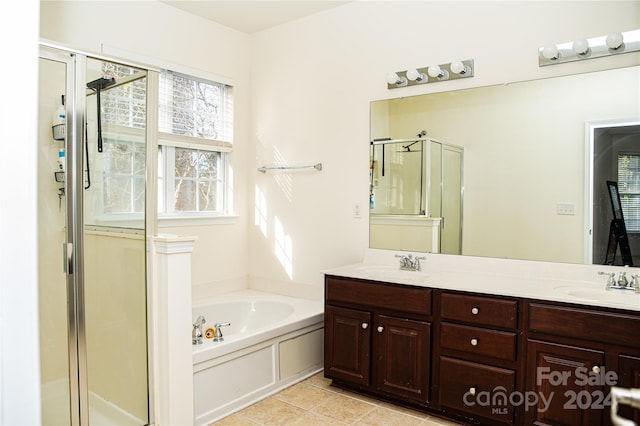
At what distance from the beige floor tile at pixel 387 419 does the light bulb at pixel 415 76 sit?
2.14 meters

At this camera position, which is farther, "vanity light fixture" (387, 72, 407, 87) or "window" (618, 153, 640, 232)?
"vanity light fixture" (387, 72, 407, 87)

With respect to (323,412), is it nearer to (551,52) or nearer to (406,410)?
(406,410)

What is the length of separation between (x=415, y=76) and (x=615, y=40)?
3.71 ft

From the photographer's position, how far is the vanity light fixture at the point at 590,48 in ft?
7.66

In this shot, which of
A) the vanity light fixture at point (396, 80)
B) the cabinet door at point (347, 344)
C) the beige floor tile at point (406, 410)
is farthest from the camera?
the vanity light fixture at point (396, 80)

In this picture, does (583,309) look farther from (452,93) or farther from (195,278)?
(195,278)

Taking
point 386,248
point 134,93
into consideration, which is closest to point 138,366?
point 134,93

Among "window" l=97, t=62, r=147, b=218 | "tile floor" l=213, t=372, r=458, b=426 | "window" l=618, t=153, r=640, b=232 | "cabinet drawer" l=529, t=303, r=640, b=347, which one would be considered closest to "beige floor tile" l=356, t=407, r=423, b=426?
"tile floor" l=213, t=372, r=458, b=426

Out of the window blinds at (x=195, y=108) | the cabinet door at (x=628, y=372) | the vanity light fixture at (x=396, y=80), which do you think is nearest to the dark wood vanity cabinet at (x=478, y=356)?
the cabinet door at (x=628, y=372)

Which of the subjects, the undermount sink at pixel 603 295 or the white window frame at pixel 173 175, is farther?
the white window frame at pixel 173 175

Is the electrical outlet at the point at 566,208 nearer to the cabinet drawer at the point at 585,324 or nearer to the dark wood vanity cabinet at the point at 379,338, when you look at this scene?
the cabinet drawer at the point at 585,324

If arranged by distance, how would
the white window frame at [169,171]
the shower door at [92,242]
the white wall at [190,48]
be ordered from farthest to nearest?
the white window frame at [169,171] < the white wall at [190,48] < the shower door at [92,242]

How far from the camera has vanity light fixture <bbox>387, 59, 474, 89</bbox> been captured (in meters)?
2.86

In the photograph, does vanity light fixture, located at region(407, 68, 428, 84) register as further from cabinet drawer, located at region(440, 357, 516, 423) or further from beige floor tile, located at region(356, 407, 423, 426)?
beige floor tile, located at region(356, 407, 423, 426)
